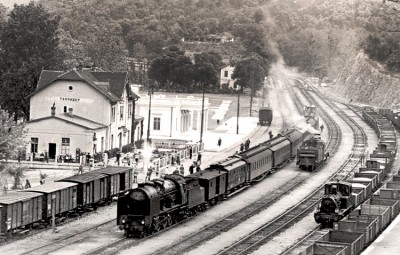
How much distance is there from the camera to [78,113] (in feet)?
274

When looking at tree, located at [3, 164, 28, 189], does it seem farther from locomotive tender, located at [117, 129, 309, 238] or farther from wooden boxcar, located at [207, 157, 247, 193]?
wooden boxcar, located at [207, 157, 247, 193]

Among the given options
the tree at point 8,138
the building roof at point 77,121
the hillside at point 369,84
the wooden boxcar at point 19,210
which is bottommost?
the wooden boxcar at point 19,210

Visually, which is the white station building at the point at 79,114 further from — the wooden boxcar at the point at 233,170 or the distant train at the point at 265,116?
the distant train at the point at 265,116

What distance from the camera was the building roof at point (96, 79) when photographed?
82.8 metres

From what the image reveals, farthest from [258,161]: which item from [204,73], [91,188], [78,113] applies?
[204,73]

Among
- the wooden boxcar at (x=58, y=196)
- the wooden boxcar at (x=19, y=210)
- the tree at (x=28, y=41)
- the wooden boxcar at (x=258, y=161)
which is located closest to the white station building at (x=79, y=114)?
the tree at (x=28, y=41)

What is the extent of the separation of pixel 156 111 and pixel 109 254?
204 ft

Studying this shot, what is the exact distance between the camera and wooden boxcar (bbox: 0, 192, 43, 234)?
4491 centimetres

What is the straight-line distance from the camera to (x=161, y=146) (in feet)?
303

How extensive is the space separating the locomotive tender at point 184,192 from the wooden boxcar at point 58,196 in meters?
4.90

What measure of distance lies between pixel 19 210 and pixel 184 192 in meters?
9.57

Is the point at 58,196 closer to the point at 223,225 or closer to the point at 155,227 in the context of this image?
the point at 155,227

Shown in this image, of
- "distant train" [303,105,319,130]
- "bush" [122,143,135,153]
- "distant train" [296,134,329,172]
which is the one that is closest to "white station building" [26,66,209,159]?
"bush" [122,143,135,153]

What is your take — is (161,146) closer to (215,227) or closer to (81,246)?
(215,227)
